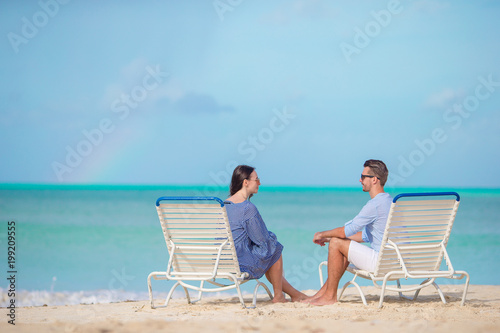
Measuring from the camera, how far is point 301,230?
19.9 metres

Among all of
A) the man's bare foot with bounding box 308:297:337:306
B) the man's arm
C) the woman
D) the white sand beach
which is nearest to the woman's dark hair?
the woman

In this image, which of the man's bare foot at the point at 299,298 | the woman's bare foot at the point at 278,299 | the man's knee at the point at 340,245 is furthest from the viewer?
the man's bare foot at the point at 299,298

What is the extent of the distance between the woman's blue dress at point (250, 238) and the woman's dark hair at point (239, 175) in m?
0.21

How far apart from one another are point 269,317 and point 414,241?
144cm

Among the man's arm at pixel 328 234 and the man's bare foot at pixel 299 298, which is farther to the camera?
the man's bare foot at pixel 299 298

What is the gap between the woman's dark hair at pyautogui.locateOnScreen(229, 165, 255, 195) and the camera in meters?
5.55

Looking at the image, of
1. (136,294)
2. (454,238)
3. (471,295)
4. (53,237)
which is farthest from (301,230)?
(471,295)

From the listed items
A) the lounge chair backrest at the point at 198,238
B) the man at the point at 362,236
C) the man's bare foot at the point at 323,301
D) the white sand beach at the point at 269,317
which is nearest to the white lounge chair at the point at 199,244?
the lounge chair backrest at the point at 198,238

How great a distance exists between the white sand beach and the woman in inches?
11.9

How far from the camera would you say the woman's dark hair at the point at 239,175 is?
219 inches

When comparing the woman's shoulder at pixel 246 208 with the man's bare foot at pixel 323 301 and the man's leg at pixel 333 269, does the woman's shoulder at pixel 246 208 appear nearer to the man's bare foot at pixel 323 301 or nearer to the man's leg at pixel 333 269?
the man's leg at pixel 333 269

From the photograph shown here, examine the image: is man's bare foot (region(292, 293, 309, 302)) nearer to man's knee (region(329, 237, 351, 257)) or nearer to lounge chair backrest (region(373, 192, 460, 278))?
man's knee (region(329, 237, 351, 257))

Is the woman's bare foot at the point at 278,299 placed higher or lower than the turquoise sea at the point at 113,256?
higher

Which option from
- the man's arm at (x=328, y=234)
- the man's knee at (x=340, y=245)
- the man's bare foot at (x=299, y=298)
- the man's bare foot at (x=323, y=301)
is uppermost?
the man's arm at (x=328, y=234)
